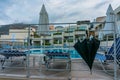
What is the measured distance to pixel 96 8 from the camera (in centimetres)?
1836

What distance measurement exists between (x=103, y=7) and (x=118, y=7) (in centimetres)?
726

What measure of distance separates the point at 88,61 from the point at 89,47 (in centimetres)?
36

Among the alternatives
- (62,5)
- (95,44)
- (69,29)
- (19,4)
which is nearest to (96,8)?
(62,5)

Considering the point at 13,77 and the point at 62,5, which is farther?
the point at 62,5

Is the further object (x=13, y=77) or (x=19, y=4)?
(x=19, y=4)

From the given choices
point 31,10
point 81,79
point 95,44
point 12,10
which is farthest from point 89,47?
point 31,10

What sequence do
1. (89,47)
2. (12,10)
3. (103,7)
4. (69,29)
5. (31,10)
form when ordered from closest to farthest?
(89,47)
(69,29)
(12,10)
(31,10)
(103,7)

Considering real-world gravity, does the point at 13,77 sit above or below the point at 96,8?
below

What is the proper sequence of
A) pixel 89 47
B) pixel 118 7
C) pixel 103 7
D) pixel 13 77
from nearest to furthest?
pixel 89 47 → pixel 13 77 → pixel 103 7 → pixel 118 7

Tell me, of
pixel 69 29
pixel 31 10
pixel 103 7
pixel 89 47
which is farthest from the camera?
pixel 103 7

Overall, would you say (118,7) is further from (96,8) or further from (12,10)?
(12,10)

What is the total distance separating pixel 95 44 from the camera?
471 cm

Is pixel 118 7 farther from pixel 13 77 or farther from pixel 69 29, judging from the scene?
pixel 13 77

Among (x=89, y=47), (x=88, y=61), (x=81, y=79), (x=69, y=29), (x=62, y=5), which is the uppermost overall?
(x=62, y=5)
